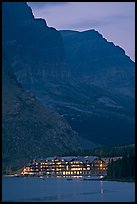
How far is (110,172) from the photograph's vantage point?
15638cm

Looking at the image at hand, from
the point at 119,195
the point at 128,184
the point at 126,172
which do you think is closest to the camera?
the point at 119,195

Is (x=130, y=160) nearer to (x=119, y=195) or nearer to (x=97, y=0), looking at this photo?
(x=119, y=195)

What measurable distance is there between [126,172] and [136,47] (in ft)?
409

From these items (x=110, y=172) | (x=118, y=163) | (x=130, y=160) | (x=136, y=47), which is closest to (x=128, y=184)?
(x=130, y=160)

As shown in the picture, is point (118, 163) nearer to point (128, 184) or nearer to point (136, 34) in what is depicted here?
point (128, 184)

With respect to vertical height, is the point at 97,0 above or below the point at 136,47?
above

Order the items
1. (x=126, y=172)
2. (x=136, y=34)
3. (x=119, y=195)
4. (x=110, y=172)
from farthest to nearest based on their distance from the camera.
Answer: (x=110, y=172) < (x=126, y=172) < (x=119, y=195) < (x=136, y=34)

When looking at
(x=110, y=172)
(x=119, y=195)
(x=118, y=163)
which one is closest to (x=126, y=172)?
(x=118, y=163)

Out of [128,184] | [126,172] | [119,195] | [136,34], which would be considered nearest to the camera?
[136,34]

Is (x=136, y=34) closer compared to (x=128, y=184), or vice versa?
(x=136, y=34)

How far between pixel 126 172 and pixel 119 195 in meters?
36.4

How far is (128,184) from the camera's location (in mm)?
123938

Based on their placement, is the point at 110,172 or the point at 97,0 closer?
the point at 97,0

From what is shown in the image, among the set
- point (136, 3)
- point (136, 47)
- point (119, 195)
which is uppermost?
point (136, 3)
